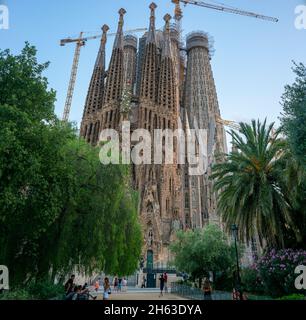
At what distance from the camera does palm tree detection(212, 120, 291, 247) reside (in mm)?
21016

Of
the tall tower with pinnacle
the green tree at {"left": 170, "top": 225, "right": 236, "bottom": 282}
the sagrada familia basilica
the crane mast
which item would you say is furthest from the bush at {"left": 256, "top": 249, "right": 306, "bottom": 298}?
the crane mast

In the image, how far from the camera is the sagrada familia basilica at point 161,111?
55.9m

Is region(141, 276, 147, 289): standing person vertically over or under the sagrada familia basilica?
under

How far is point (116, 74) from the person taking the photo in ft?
236

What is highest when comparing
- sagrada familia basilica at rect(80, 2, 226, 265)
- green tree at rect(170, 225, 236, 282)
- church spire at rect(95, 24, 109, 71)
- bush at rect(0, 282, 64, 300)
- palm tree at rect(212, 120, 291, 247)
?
church spire at rect(95, 24, 109, 71)

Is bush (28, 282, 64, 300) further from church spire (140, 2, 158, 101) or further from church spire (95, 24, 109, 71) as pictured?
church spire (95, 24, 109, 71)

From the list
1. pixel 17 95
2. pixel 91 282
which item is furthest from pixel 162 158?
pixel 17 95

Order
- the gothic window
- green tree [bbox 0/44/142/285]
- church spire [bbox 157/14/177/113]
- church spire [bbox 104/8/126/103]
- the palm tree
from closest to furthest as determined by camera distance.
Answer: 1. green tree [bbox 0/44/142/285]
2. the palm tree
3. the gothic window
4. church spire [bbox 157/14/177/113]
5. church spire [bbox 104/8/126/103]

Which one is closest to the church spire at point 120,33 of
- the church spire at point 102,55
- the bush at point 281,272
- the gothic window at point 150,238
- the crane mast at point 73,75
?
the church spire at point 102,55

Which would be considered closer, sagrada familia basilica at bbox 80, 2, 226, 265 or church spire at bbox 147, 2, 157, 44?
sagrada familia basilica at bbox 80, 2, 226, 265

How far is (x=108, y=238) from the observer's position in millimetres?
18562

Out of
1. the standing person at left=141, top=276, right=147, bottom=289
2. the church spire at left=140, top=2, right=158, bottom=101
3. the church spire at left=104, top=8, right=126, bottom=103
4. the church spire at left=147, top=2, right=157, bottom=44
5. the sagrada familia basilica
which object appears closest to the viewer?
the standing person at left=141, top=276, right=147, bottom=289

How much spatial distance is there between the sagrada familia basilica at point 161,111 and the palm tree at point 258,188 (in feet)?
96.6
